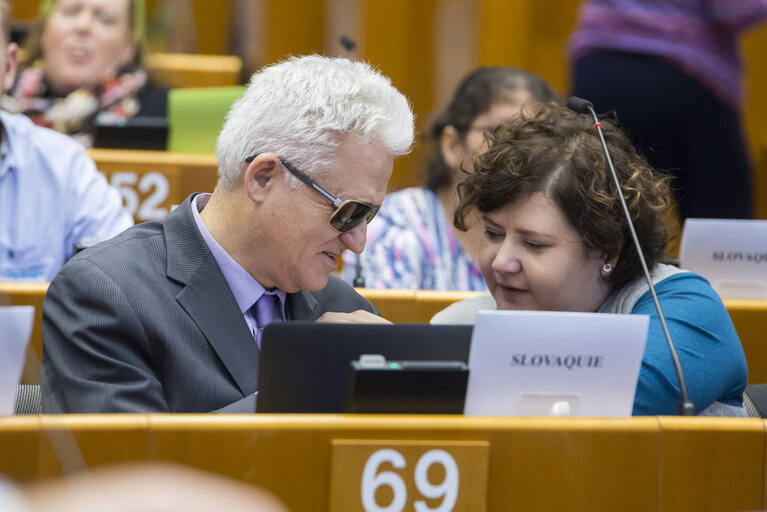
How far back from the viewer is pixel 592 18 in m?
3.52

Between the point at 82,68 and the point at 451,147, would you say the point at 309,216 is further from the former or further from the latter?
the point at 82,68

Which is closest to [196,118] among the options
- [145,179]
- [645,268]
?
[145,179]

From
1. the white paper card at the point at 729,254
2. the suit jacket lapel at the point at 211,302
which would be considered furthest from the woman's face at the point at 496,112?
the suit jacket lapel at the point at 211,302

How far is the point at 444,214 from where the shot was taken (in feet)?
10.6

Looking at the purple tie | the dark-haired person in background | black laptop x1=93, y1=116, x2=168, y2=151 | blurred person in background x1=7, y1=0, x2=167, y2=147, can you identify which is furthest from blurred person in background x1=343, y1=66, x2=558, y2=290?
blurred person in background x1=7, y1=0, x2=167, y2=147

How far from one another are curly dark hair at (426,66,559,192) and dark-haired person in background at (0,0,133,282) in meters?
0.94

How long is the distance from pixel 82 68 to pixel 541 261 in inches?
122

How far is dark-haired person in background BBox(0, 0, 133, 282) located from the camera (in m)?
3.02

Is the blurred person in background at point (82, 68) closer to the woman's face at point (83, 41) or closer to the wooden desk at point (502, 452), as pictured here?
the woman's face at point (83, 41)

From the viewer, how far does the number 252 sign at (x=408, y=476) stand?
4.67 feet

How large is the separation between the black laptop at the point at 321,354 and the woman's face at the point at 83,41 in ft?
10.9

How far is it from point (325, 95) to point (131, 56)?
306 centimetres

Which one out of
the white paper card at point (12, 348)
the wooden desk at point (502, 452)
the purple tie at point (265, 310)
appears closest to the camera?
the white paper card at point (12, 348)

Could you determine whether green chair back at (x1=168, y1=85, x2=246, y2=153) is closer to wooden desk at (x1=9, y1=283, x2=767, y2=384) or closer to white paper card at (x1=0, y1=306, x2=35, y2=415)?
wooden desk at (x1=9, y1=283, x2=767, y2=384)
